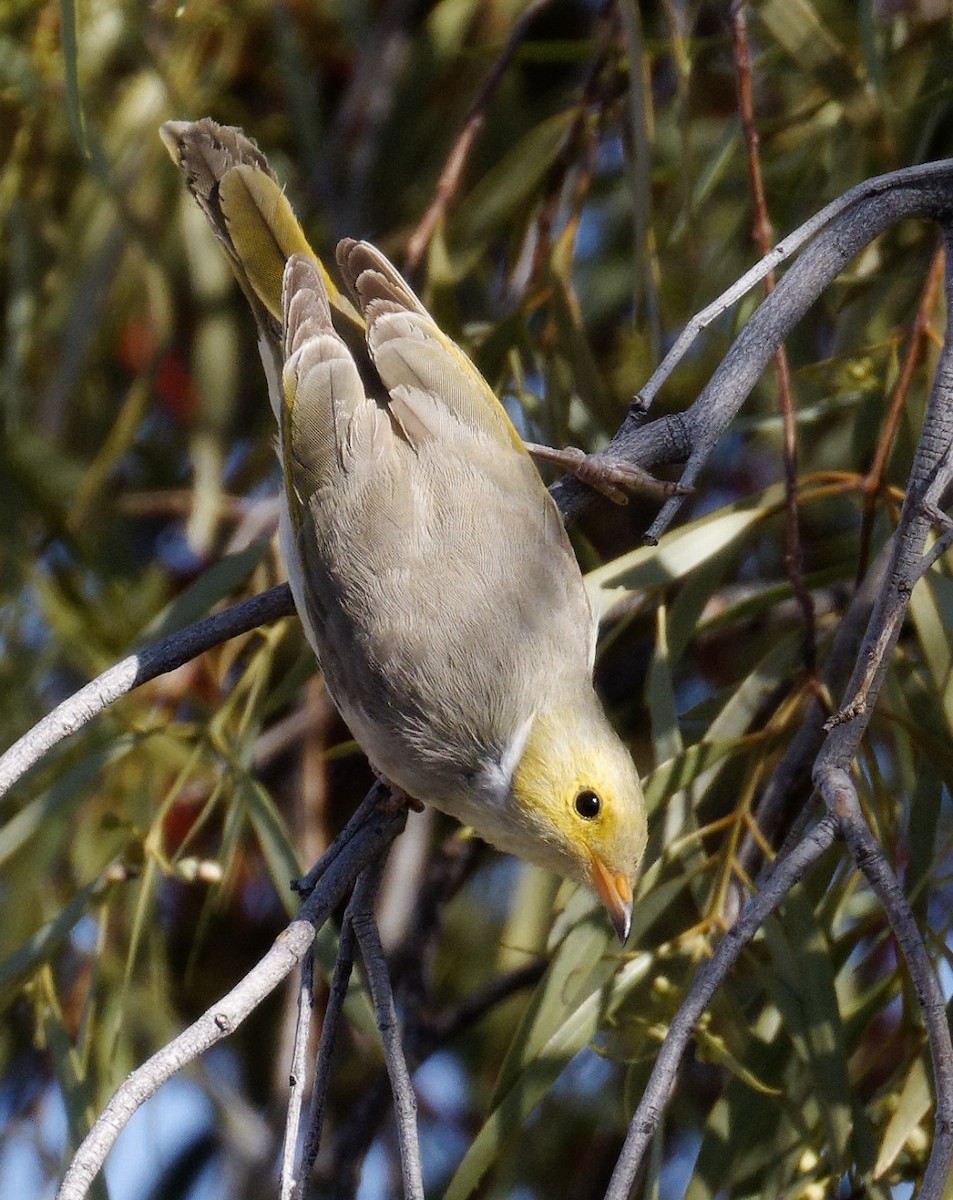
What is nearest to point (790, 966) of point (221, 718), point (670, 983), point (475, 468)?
point (670, 983)

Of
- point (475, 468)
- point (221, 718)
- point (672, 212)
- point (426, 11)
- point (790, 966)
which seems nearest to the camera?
point (790, 966)

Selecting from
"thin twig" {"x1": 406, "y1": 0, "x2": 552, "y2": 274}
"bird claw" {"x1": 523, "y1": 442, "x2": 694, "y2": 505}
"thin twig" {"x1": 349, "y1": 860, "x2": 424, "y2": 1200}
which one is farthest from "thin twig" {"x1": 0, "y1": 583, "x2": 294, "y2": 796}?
"thin twig" {"x1": 406, "y1": 0, "x2": 552, "y2": 274}

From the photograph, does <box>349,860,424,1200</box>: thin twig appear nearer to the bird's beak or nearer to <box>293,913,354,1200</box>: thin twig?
<box>293,913,354,1200</box>: thin twig

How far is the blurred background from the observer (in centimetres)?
200

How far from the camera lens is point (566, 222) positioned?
283 cm

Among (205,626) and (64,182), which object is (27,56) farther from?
(205,626)

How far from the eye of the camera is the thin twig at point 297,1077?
133 cm

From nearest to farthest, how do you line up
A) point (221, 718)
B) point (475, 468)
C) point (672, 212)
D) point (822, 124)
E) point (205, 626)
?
point (205, 626) → point (475, 468) → point (221, 718) → point (822, 124) → point (672, 212)

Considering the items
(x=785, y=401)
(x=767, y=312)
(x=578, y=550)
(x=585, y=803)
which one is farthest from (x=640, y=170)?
(x=585, y=803)

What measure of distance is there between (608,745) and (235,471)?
1600 millimetres

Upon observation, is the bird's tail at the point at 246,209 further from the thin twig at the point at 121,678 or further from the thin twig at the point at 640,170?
the thin twig at the point at 121,678

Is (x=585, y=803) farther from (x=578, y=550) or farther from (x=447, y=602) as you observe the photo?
(x=578, y=550)

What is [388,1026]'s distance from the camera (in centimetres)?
148

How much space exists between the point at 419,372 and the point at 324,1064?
106 cm
